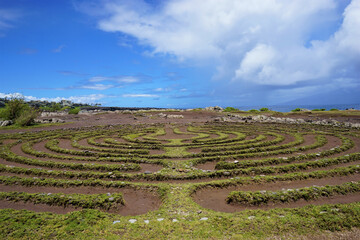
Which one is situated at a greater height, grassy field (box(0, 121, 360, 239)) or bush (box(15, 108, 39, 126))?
bush (box(15, 108, 39, 126))

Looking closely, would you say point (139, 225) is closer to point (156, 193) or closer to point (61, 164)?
point (156, 193)

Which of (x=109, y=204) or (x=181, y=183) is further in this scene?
(x=181, y=183)

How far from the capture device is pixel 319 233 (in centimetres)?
639

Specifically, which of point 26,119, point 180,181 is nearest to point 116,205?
point 180,181

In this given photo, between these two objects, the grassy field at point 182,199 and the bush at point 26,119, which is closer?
the grassy field at point 182,199

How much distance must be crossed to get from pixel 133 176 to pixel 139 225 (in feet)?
17.5

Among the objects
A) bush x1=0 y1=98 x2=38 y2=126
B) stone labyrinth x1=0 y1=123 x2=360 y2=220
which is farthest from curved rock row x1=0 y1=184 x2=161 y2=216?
bush x1=0 y1=98 x2=38 y2=126

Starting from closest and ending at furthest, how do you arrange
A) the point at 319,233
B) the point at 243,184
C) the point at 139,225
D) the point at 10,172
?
the point at 319,233 → the point at 139,225 → the point at 243,184 → the point at 10,172

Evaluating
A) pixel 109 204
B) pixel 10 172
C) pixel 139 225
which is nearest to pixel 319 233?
pixel 139 225

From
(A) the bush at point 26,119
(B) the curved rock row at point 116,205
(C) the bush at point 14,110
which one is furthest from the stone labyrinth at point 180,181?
(C) the bush at point 14,110

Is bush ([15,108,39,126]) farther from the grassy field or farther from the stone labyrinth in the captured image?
the grassy field

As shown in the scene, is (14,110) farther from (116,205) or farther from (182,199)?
(182,199)

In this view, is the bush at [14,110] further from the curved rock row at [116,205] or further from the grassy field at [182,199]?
the curved rock row at [116,205]

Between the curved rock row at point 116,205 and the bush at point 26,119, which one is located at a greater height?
the bush at point 26,119
